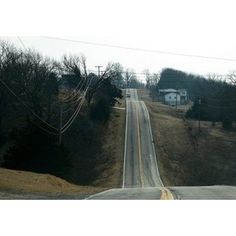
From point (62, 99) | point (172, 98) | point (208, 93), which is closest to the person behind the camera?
point (62, 99)

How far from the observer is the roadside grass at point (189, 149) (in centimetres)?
4516

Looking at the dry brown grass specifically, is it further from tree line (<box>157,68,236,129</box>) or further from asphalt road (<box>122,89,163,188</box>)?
tree line (<box>157,68,236,129</box>)

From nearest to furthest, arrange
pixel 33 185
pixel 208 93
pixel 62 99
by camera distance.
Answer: pixel 33 185
pixel 62 99
pixel 208 93

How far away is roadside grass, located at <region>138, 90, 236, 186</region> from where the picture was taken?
45156 mm

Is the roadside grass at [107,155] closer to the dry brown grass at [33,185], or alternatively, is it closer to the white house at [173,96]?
the white house at [173,96]

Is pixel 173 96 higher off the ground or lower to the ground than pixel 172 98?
higher

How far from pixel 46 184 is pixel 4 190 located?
5.22 m

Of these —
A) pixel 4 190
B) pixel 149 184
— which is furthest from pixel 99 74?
pixel 4 190

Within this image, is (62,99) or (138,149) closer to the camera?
(62,99)

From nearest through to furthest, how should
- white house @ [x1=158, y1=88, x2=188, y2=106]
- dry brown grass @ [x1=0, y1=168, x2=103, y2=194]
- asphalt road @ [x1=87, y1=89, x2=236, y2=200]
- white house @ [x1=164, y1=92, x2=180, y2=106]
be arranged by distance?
1. dry brown grass @ [x1=0, y1=168, x2=103, y2=194]
2. asphalt road @ [x1=87, y1=89, x2=236, y2=200]
3. white house @ [x1=158, y1=88, x2=188, y2=106]
4. white house @ [x1=164, y1=92, x2=180, y2=106]

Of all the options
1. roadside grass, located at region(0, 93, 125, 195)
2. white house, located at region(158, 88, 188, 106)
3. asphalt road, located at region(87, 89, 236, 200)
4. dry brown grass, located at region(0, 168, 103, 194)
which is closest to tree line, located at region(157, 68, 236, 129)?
white house, located at region(158, 88, 188, 106)

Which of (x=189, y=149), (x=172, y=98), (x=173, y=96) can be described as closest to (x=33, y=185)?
(x=173, y=96)

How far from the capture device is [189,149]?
50906mm

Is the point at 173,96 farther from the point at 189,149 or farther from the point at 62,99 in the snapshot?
the point at 62,99
